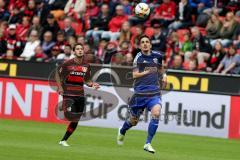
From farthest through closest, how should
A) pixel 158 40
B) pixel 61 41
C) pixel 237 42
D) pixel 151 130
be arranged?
pixel 61 41 → pixel 158 40 → pixel 237 42 → pixel 151 130

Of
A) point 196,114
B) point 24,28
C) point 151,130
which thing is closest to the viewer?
point 151,130

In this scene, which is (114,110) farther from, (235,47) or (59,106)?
(235,47)

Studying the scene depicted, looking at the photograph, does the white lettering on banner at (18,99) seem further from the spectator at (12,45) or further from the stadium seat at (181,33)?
the stadium seat at (181,33)

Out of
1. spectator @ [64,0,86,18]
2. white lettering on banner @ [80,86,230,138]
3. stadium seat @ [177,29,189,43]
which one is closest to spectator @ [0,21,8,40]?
spectator @ [64,0,86,18]

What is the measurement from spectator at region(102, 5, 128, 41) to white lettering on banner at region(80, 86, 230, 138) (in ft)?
15.6

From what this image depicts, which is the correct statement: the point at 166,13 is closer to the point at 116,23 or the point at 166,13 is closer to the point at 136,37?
the point at 116,23

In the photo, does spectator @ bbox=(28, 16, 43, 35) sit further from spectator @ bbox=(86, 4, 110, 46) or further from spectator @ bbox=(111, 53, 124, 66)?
spectator @ bbox=(111, 53, 124, 66)

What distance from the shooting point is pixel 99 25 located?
25703mm

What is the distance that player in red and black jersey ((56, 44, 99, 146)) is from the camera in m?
15.8

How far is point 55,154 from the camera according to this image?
14062 millimetres

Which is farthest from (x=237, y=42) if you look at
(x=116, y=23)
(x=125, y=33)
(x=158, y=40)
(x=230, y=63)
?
(x=116, y=23)

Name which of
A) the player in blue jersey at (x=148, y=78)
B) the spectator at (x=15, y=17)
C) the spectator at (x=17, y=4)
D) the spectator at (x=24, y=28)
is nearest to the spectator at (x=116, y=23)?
the spectator at (x=24, y=28)

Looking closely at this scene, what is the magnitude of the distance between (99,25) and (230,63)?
5.52 m

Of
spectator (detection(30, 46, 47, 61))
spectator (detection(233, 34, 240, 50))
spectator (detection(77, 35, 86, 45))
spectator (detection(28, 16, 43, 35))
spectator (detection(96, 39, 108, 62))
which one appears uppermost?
spectator (detection(28, 16, 43, 35))
